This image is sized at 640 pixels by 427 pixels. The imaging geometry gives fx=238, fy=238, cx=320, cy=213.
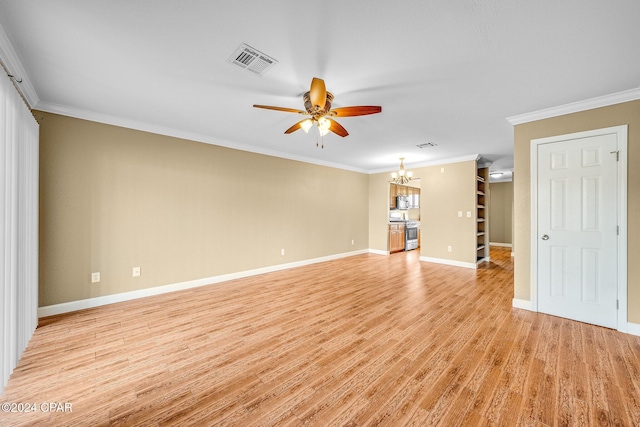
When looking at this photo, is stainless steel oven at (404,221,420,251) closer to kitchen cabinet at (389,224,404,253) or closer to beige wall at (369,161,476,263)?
kitchen cabinet at (389,224,404,253)

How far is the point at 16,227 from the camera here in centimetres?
209

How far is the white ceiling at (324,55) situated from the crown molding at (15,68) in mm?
15

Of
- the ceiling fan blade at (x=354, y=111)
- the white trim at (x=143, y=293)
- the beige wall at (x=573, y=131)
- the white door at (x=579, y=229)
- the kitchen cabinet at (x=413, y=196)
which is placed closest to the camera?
the ceiling fan blade at (x=354, y=111)

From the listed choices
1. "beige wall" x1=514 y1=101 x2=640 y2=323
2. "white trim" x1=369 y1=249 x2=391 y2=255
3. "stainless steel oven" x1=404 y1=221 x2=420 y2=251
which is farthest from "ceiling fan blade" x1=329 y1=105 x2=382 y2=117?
"stainless steel oven" x1=404 y1=221 x2=420 y2=251

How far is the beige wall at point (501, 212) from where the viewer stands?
8438mm

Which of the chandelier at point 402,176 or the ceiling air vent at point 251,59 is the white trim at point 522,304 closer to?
the chandelier at point 402,176

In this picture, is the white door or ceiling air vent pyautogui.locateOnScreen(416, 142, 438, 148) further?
ceiling air vent pyautogui.locateOnScreen(416, 142, 438, 148)

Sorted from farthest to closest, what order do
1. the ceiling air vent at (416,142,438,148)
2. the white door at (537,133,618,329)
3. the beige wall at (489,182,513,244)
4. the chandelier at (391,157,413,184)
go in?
the beige wall at (489,182,513,244), the chandelier at (391,157,413,184), the ceiling air vent at (416,142,438,148), the white door at (537,133,618,329)

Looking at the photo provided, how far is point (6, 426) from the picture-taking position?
1.41m

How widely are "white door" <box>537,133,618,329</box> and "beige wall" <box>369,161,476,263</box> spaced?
8.13ft

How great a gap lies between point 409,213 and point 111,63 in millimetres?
9258

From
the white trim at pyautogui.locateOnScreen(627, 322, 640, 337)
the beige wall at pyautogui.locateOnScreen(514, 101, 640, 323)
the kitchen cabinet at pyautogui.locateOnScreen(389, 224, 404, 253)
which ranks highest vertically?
the beige wall at pyautogui.locateOnScreen(514, 101, 640, 323)

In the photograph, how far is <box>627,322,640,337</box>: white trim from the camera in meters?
2.48

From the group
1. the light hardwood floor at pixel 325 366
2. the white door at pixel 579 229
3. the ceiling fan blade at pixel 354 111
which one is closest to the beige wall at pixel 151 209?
the light hardwood floor at pixel 325 366
